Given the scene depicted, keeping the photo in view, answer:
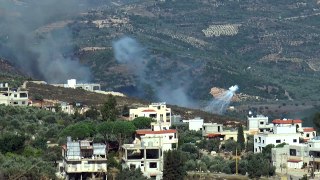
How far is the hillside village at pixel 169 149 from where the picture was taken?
5547 cm

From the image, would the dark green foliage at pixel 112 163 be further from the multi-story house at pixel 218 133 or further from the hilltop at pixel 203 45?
the hilltop at pixel 203 45

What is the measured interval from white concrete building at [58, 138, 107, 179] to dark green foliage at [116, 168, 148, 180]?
1.56 meters

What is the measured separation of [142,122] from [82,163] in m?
11.6

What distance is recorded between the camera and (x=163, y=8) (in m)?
189

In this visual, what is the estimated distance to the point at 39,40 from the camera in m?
152

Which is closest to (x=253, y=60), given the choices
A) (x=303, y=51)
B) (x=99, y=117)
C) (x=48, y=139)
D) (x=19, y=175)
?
(x=303, y=51)

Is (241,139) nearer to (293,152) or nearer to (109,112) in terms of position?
(293,152)

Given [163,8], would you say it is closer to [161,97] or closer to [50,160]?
[161,97]

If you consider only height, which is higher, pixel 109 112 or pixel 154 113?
pixel 154 113

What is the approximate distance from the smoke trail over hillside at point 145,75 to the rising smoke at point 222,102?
107 inches

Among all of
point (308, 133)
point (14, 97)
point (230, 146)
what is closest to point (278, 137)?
point (230, 146)

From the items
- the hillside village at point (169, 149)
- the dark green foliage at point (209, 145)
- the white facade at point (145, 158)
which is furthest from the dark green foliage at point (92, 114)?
the white facade at point (145, 158)

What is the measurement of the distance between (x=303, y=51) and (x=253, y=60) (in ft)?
Result: 24.9

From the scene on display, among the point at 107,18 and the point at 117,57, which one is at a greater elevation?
the point at 107,18
